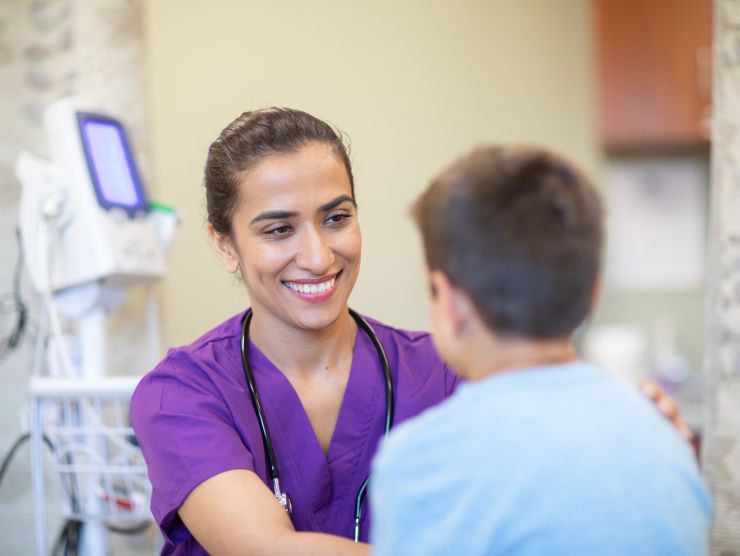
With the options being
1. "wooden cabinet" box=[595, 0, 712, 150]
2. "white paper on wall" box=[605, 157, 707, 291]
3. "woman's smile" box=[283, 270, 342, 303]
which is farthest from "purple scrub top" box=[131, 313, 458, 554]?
"white paper on wall" box=[605, 157, 707, 291]

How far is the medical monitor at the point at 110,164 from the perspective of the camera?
6.01 ft

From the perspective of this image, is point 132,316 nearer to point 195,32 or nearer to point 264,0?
point 195,32

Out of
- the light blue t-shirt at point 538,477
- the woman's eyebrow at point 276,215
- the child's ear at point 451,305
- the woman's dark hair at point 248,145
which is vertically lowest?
the light blue t-shirt at point 538,477

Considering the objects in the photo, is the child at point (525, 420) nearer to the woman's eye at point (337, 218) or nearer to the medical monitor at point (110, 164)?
the woman's eye at point (337, 218)

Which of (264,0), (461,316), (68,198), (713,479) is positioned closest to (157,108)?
(264,0)

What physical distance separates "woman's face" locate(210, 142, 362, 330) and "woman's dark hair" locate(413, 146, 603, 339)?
51 centimetres

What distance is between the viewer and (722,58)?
159 cm

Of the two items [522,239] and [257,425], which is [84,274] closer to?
[257,425]

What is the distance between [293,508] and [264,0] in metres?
1.66

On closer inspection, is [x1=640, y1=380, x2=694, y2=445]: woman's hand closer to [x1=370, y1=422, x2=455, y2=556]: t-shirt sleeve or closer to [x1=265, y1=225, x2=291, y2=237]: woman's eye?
[x1=370, y1=422, x2=455, y2=556]: t-shirt sleeve

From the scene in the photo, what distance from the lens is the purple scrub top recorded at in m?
1.13

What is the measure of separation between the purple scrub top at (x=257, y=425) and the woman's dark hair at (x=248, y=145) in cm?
19

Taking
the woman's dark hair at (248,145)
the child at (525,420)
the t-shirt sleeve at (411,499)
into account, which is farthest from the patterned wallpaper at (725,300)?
the t-shirt sleeve at (411,499)

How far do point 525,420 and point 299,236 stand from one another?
24.9 inches
